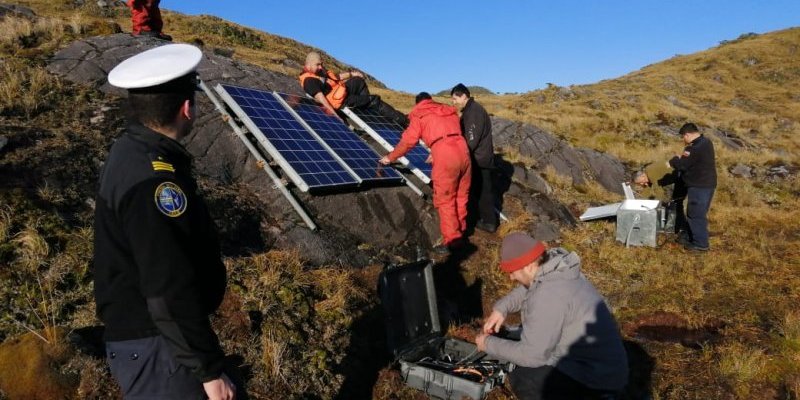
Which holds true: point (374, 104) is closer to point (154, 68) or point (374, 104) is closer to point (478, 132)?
point (478, 132)

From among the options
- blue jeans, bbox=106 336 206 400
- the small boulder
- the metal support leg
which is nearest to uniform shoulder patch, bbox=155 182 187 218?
blue jeans, bbox=106 336 206 400

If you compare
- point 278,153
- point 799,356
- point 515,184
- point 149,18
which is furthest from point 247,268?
point 149,18

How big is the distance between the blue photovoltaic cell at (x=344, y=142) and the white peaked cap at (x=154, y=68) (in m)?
6.28

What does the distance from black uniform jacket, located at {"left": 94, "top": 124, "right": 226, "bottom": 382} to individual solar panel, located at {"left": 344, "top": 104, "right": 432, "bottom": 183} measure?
756 cm

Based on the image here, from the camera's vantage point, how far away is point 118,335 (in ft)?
8.95

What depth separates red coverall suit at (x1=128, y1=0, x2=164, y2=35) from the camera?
42.7 ft

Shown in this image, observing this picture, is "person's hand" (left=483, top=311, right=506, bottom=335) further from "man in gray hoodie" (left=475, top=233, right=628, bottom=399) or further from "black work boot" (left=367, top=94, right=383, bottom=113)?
"black work boot" (left=367, top=94, right=383, bottom=113)

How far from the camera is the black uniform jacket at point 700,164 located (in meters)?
11.1

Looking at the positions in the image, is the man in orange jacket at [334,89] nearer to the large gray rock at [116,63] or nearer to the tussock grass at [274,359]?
the large gray rock at [116,63]

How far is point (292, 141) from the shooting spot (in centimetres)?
909

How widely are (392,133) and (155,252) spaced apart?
30.3ft

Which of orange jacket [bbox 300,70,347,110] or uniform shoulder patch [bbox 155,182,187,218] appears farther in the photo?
orange jacket [bbox 300,70,347,110]

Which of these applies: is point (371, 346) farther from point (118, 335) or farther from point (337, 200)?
point (118, 335)

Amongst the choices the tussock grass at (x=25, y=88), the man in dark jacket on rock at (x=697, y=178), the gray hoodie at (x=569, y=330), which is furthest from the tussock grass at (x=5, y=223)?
the man in dark jacket on rock at (x=697, y=178)
